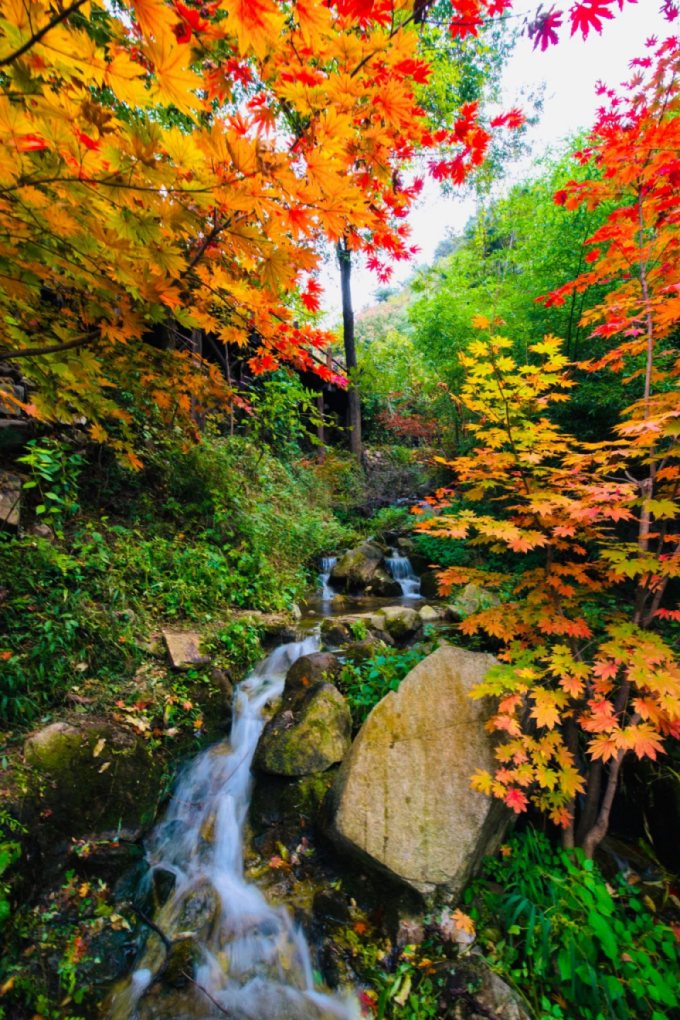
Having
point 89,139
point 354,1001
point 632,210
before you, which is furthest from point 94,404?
point 632,210

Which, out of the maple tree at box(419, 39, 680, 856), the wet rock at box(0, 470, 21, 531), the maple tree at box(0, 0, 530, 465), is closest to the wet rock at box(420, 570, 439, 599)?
the maple tree at box(419, 39, 680, 856)

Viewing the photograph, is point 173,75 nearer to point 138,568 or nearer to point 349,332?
point 138,568

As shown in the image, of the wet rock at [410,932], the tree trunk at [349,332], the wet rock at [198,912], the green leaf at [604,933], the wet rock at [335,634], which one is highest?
the tree trunk at [349,332]

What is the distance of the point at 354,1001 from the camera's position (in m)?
2.14

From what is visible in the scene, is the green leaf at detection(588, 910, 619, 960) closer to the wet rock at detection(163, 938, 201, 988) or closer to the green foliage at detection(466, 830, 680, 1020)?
the green foliage at detection(466, 830, 680, 1020)

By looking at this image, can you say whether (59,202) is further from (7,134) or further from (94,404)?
(94,404)

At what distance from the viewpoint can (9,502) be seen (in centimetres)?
341

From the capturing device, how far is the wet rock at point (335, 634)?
4562mm

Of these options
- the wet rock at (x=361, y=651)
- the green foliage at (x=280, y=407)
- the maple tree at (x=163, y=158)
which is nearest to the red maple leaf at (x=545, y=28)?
the maple tree at (x=163, y=158)

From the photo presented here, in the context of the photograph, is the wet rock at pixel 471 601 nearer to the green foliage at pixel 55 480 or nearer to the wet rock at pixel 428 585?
the wet rock at pixel 428 585

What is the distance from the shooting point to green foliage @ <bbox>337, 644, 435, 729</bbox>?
3207 mm

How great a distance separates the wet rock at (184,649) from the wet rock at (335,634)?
142cm

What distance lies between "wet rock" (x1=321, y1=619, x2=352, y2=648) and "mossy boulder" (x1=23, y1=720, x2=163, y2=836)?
207cm

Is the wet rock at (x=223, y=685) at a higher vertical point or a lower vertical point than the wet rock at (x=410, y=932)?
higher
